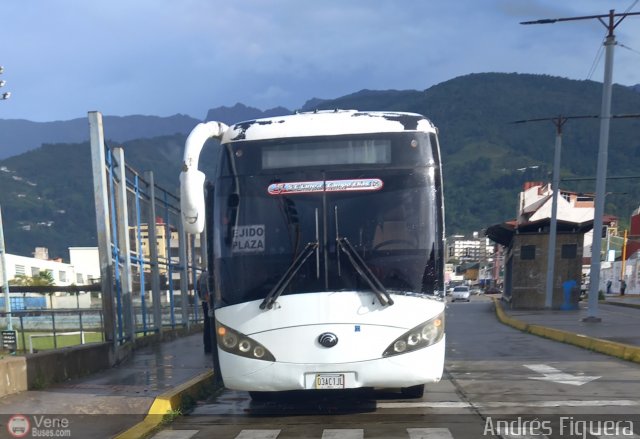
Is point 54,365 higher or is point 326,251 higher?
point 326,251

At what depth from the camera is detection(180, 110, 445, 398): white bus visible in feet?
23.1

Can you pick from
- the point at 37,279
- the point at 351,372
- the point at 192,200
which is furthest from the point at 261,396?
the point at 37,279

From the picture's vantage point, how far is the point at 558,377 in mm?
10047

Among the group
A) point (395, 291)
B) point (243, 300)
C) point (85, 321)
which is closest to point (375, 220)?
point (395, 291)

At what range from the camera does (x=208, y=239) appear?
25.7 ft

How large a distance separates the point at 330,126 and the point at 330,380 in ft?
9.39

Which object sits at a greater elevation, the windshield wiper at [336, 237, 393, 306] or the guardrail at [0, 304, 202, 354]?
the windshield wiper at [336, 237, 393, 306]

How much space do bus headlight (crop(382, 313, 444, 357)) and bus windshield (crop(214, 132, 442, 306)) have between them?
36cm

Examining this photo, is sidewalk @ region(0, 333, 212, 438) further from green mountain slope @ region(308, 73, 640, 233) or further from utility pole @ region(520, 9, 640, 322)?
green mountain slope @ region(308, 73, 640, 233)

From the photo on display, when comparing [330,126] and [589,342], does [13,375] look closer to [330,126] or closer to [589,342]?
[330,126]

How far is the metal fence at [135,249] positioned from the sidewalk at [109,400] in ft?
5.96

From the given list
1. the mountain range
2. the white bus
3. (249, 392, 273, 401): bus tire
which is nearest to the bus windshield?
the white bus

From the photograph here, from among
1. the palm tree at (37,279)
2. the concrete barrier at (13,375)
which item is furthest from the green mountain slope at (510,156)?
the concrete barrier at (13,375)

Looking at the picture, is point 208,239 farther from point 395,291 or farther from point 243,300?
point 395,291
